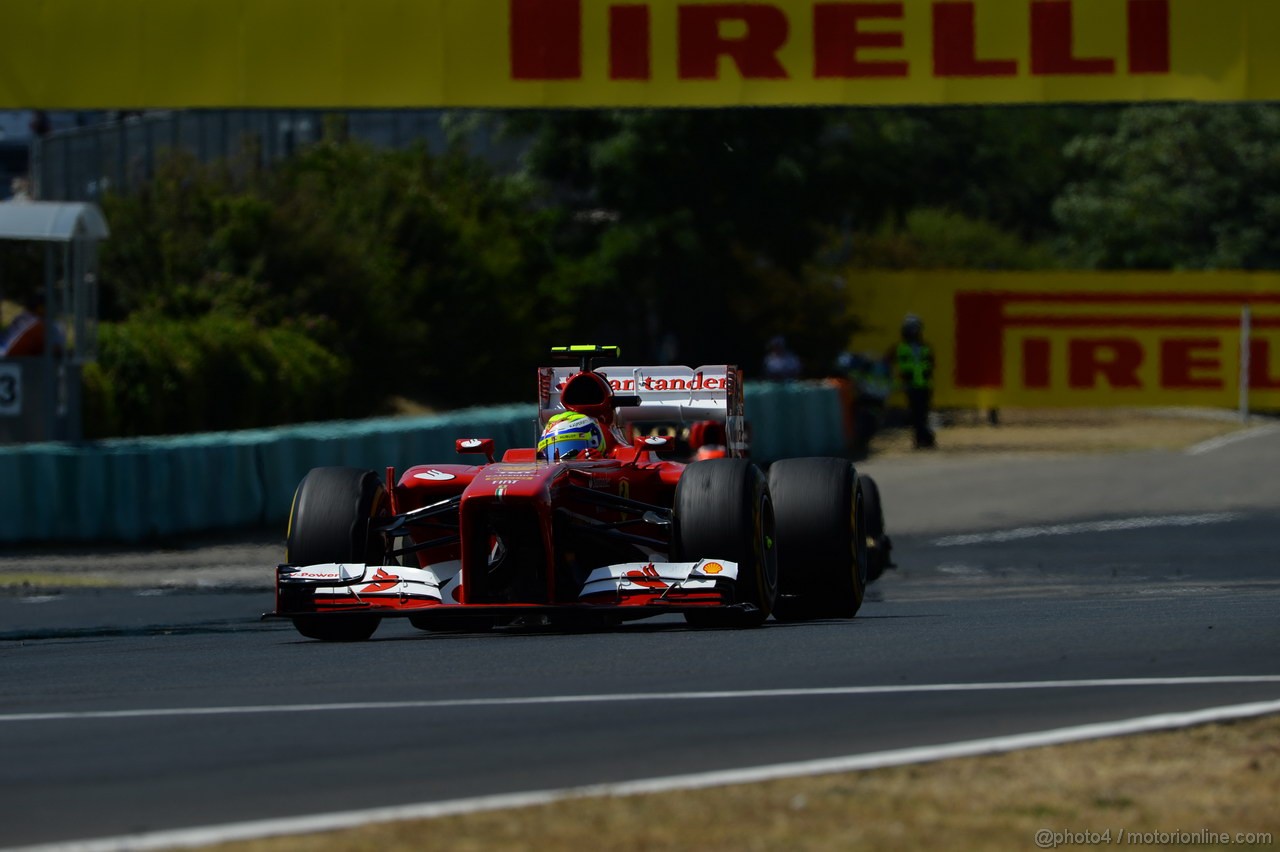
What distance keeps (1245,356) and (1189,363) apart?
0.87 m

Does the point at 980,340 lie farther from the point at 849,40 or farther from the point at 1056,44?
the point at 849,40

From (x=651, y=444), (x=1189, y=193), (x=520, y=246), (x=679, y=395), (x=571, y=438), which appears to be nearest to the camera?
(x=571, y=438)

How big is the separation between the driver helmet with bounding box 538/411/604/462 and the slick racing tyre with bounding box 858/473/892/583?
149 inches

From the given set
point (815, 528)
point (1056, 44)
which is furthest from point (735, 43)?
point (815, 528)

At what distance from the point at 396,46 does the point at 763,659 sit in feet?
36.8

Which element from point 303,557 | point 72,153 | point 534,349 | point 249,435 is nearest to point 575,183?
point 534,349

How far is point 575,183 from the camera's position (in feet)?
128

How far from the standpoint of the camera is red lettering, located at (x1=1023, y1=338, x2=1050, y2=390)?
115 feet

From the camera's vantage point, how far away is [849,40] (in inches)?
776

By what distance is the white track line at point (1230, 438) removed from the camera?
98.0 ft

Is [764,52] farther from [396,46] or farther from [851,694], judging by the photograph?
[851,694]

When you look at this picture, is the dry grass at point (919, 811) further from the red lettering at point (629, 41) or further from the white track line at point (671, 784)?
the red lettering at point (629, 41)

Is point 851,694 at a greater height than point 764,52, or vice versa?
point 764,52

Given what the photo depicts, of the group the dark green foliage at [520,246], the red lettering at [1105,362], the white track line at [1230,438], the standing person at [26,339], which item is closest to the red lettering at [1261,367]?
the white track line at [1230,438]
